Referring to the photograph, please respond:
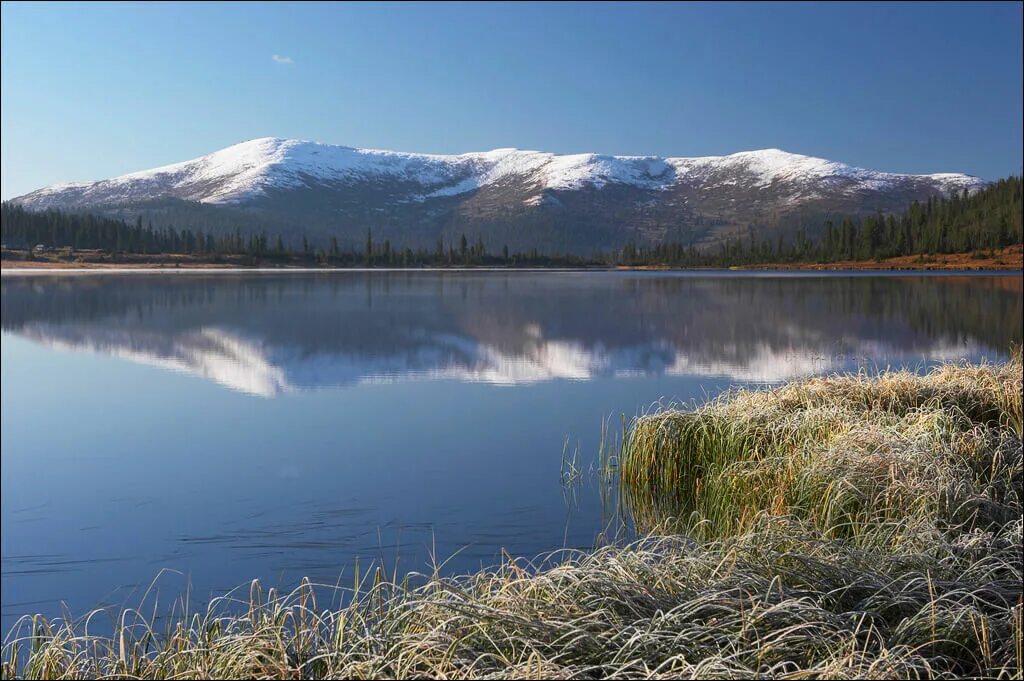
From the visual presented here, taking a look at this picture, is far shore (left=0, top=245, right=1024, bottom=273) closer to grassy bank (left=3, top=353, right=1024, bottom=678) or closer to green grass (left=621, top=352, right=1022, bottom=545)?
green grass (left=621, top=352, right=1022, bottom=545)

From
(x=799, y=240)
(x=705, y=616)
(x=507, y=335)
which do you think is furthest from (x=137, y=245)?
(x=705, y=616)

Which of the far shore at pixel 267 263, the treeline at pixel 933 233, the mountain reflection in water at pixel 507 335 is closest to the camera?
the mountain reflection in water at pixel 507 335

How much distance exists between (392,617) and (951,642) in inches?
147

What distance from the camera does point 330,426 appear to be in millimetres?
15664

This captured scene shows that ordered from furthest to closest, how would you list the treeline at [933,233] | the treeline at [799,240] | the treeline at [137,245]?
the treeline at [137,245]
the treeline at [799,240]
the treeline at [933,233]

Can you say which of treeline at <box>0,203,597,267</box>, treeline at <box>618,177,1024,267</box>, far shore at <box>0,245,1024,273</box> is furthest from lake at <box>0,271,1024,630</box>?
treeline at <box>0,203,597,267</box>

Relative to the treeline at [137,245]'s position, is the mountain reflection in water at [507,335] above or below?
below

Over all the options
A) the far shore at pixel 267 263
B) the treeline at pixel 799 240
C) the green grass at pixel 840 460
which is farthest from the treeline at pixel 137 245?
the green grass at pixel 840 460

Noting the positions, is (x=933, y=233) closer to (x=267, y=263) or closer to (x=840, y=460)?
(x=267, y=263)

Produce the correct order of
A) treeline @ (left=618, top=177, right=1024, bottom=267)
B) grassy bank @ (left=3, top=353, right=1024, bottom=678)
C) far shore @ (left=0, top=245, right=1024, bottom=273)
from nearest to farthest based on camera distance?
grassy bank @ (left=3, top=353, right=1024, bottom=678), far shore @ (left=0, top=245, right=1024, bottom=273), treeline @ (left=618, top=177, right=1024, bottom=267)

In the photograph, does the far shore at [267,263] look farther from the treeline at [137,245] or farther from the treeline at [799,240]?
the treeline at [137,245]

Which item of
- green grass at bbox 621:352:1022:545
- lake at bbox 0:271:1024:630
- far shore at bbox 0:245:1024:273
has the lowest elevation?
lake at bbox 0:271:1024:630

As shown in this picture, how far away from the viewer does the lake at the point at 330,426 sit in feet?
28.8

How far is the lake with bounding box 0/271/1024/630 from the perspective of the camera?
28.8 ft
